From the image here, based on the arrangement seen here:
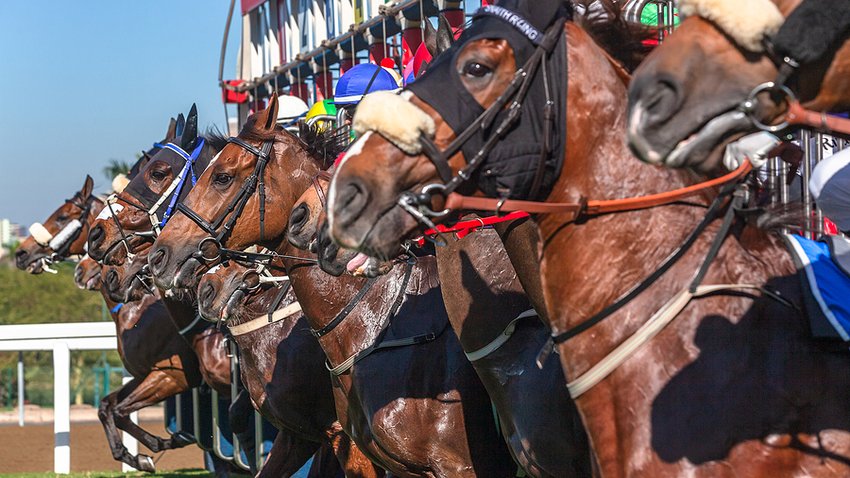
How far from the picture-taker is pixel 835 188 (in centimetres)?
357

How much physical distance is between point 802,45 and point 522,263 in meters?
1.56

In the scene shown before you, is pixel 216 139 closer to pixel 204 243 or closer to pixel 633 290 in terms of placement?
pixel 204 243

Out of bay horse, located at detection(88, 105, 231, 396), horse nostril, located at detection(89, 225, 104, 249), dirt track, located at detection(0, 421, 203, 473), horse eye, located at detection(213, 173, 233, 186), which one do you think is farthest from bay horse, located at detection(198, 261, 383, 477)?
dirt track, located at detection(0, 421, 203, 473)

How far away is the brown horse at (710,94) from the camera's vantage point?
2666 millimetres

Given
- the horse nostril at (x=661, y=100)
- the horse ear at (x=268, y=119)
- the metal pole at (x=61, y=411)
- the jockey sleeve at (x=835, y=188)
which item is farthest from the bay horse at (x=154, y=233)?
the horse nostril at (x=661, y=100)

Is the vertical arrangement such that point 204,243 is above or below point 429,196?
below

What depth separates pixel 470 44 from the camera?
11.5 ft

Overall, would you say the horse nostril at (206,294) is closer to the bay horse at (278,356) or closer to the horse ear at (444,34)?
the bay horse at (278,356)

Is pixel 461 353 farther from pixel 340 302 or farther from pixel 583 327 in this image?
pixel 583 327

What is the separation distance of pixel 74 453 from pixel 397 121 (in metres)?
13.2

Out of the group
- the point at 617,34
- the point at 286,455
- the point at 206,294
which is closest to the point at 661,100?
the point at 617,34

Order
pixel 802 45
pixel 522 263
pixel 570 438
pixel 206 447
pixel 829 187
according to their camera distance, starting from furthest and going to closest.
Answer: pixel 206 447, pixel 570 438, pixel 522 263, pixel 829 187, pixel 802 45

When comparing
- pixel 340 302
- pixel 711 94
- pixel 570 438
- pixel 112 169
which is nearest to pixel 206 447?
pixel 340 302

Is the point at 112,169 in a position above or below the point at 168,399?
below
